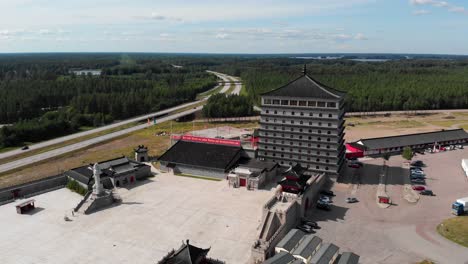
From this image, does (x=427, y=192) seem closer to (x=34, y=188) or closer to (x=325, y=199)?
(x=325, y=199)

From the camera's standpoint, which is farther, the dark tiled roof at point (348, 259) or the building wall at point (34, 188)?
the building wall at point (34, 188)

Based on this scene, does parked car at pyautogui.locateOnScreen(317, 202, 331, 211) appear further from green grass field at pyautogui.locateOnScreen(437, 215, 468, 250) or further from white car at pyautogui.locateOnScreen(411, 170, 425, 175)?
white car at pyautogui.locateOnScreen(411, 170, 425, 175)

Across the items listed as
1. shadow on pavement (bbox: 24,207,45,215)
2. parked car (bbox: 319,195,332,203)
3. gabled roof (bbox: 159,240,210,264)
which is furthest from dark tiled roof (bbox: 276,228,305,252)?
shadow on pavement (bbox: 24,207,45,215)

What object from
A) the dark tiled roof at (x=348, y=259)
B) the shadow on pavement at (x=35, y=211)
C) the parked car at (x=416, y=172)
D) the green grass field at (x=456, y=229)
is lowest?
the shadow on pavement at (x=35, y=211)

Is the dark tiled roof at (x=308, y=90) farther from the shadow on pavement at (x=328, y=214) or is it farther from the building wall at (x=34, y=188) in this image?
the building wall at (x=34, y=188)

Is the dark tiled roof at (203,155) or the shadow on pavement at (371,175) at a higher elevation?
the dark tiled roof at (203,155)

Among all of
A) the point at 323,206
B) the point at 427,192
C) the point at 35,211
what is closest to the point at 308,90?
the point at 323,206

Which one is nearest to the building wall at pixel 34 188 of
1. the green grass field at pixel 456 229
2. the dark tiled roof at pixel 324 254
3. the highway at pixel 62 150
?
the highway at pixel 62 150
